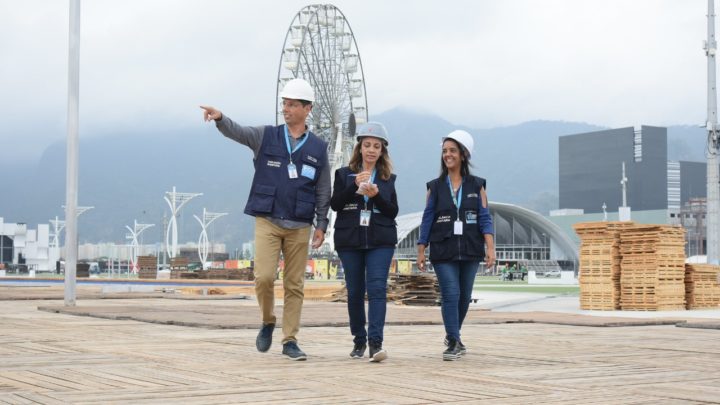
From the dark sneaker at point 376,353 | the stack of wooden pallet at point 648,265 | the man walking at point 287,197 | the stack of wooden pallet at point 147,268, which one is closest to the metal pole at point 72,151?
the man walking at point 287,197

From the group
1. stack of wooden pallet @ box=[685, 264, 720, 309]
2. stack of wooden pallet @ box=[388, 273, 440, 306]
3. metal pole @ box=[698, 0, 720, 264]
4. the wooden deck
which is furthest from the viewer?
metal pole @ box=[698, 0, 720, 264]

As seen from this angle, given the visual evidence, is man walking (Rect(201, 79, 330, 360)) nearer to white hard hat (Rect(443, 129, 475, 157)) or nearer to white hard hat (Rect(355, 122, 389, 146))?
white hard hat (Rect(355, 122, 389, 146))

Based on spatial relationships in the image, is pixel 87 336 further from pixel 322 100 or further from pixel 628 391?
pixel 322 100

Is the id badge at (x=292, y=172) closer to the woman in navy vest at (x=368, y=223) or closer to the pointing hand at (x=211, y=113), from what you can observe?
the woman in navy vest at (x=368, y=223)

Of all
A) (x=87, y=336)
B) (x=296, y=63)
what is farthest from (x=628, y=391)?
(x=296, y=63)

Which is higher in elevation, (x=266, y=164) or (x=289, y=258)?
(x=266, y=164)

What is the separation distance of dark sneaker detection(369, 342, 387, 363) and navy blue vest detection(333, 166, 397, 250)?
0.72 m

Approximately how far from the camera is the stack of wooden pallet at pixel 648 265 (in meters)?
20.7

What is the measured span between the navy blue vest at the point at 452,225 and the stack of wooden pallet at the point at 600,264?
45.1 feet

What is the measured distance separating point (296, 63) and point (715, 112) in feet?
124

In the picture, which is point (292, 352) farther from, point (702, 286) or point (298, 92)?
point (702, 286)

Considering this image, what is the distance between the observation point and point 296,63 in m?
63.7

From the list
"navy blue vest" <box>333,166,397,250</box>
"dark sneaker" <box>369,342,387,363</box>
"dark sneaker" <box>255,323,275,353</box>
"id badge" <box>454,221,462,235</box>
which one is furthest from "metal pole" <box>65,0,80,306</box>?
"dark sneaker" <box>369,342,387,363</box>

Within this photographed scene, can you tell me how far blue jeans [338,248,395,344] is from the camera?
7.42 metres
